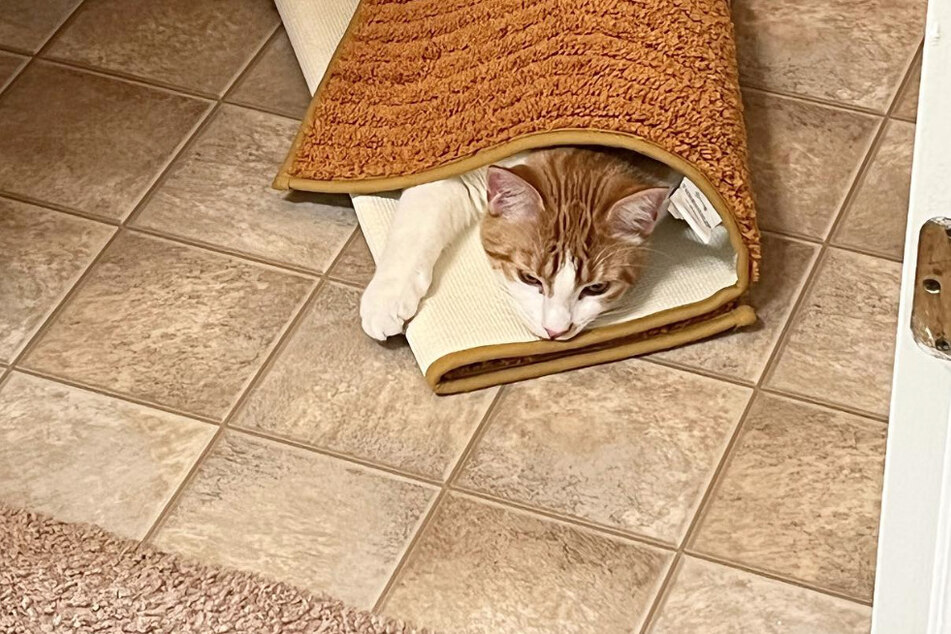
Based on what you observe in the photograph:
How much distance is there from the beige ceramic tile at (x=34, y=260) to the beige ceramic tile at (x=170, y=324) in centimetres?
3

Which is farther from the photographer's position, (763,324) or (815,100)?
(815,100)

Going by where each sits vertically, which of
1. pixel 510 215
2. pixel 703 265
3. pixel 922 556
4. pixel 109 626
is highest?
pixel 922 556

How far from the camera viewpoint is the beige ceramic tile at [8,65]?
6.96ft

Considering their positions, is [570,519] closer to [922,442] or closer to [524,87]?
[524,87]

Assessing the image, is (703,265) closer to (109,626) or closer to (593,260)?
Answer: (593,260)

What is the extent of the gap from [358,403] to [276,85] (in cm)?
69

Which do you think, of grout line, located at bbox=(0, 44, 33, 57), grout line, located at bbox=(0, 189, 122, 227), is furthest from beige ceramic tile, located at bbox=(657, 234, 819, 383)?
grout line, located at bbox=(0, 44, 33, 57)

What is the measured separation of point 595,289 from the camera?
5.30 feet

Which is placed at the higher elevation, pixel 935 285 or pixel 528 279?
pixel 935 285

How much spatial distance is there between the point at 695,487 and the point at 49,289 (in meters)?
0.98

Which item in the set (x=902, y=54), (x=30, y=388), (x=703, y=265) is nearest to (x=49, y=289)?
(x=30, y=388)

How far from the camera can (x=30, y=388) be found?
1703 millimetres

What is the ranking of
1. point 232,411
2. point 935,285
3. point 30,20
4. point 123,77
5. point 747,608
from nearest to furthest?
point 935,285
point 747,608
point 232,411
point 123,77
point 30,20

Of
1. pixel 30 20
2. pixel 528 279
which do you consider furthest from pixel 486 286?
pixel 30 20
